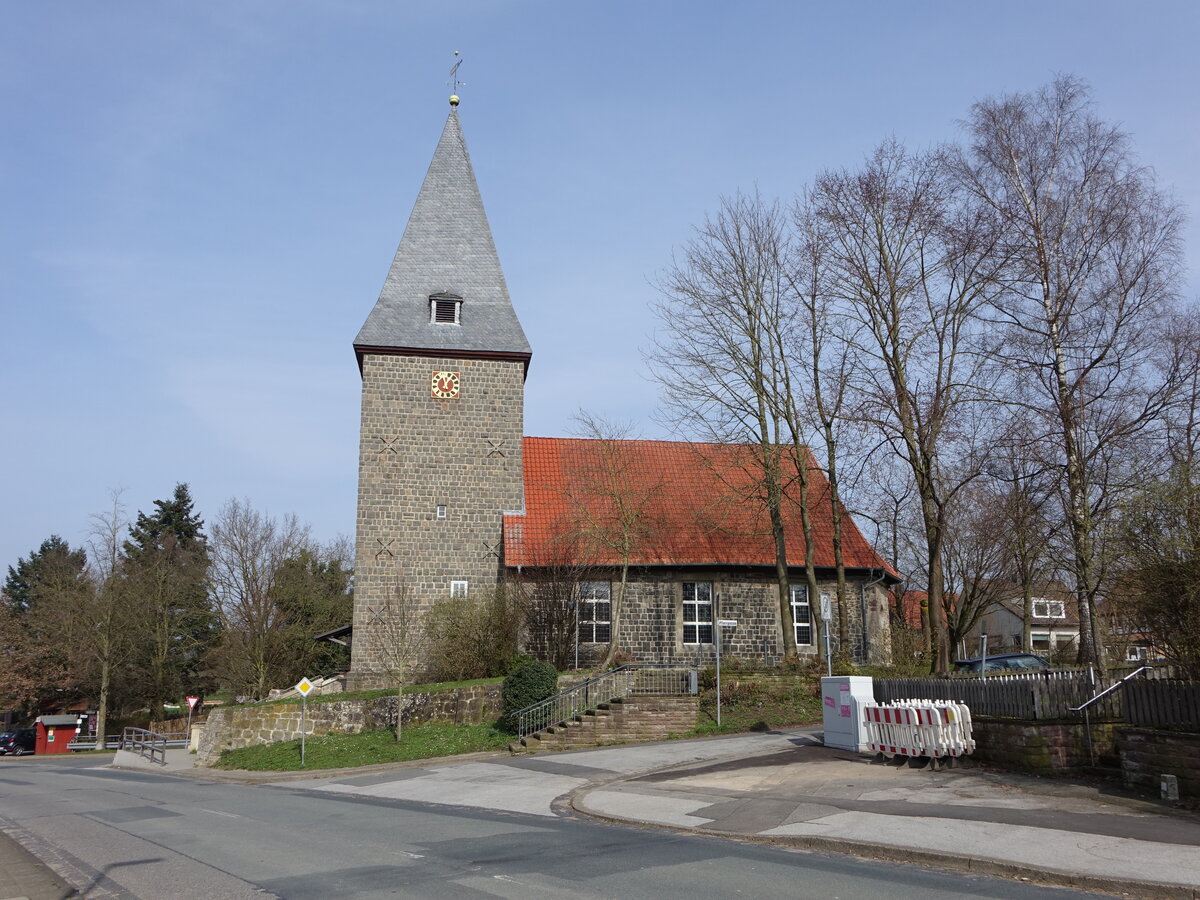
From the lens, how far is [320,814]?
1486cm

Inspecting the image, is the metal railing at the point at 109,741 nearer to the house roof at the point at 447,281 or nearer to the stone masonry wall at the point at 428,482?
the stone masonry wall at the point at 428,482

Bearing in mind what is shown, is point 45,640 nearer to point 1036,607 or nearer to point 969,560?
point 969,560

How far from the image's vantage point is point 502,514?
33219mm

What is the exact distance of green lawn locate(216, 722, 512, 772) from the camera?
23.8 meters

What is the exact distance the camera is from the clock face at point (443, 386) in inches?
1326

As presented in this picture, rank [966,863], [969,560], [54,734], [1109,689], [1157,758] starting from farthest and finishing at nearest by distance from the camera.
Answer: [54,734] < [969,560] < [1109,689] < [1157,758] < [966,863]

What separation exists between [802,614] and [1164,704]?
62.9 ft

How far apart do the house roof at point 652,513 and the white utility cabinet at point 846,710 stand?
9.60m

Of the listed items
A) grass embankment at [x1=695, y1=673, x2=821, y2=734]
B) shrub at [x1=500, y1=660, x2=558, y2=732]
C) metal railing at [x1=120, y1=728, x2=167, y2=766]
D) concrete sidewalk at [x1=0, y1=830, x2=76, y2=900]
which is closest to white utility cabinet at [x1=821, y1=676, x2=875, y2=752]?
grass embankment at [x1=695, y1=673, x2=821, y2=734]

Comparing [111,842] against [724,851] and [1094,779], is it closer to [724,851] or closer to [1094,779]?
[724,851]

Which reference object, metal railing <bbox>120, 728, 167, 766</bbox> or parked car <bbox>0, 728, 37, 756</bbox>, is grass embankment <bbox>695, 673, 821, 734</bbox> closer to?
metal railing <bbox>120, 728, 167, 766</bbox>

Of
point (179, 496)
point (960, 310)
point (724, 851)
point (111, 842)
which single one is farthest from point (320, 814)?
point (179, 496)

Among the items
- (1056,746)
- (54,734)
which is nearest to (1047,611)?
(1056,746)

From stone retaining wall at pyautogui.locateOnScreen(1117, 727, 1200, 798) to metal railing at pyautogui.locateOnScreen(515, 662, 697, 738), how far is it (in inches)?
491
